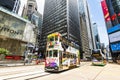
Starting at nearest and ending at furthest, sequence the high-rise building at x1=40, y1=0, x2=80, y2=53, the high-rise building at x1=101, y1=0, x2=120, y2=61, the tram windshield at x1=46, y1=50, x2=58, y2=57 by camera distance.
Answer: the tram windshield at x1=46, y1=50, x2=58, y2=57 → the high-rise building at x1=101, y1=0, x2=120, y2=61 → the high-rise building at x1=40, y1=0, x2=80, y2=53

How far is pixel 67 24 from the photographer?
74.9 m

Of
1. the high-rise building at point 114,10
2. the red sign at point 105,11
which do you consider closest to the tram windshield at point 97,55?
the high-rise building at point 114,10

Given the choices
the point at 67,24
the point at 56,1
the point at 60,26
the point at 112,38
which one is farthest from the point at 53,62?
the point at 56,1

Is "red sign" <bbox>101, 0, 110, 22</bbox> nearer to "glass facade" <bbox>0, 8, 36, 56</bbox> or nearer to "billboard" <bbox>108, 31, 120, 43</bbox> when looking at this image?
"billboard" <bbox>108, 31, 120, 43</bbox>

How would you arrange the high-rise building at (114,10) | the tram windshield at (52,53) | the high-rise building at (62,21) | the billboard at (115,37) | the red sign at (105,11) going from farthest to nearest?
the high-rise building at (62,21) < the red sign at (105,11) < the high-rise building at (114,10) < the billboard at (115,37) < the tram windshield at (52,53)

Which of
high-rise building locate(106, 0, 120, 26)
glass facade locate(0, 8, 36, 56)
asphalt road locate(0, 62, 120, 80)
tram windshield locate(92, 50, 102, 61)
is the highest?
high-rise building locate(106, 0, 120, 26)

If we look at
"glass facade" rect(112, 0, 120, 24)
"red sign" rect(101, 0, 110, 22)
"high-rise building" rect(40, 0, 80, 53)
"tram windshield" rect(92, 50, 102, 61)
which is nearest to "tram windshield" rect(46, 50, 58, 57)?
"tram windshield" rect(92, 50, 102, 61)

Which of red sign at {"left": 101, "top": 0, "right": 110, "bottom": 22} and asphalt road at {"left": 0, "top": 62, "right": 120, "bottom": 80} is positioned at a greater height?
red sign at {"left": 101, "top": 0, "right": 110, "bottom": 22}

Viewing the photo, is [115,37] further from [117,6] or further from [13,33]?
[13,33]

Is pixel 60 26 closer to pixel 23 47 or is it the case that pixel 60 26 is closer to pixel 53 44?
pixel 23 47

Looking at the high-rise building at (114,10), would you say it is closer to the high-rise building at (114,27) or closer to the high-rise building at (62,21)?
the high-rise building at (114,27)

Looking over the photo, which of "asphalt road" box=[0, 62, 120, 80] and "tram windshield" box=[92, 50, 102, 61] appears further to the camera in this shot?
"tram windshield" box=[92, 50, 102, 61]

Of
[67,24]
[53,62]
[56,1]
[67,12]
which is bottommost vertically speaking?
[53,62]

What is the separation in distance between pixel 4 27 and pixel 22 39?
7397mm
